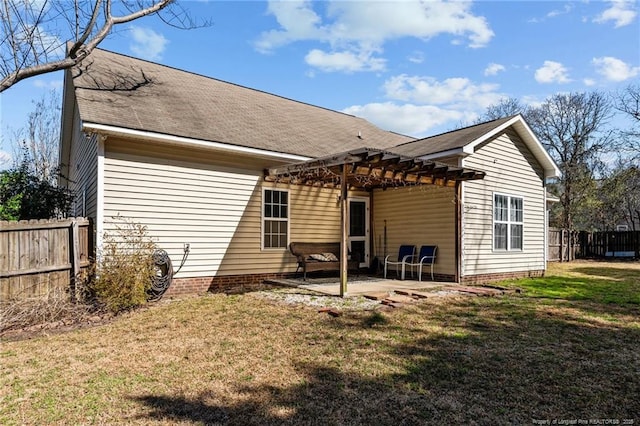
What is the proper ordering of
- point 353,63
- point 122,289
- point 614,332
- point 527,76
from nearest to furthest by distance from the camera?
point 614,332 < point 122,289 < point 527,76 < point 353,63

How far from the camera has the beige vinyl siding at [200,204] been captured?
773cm

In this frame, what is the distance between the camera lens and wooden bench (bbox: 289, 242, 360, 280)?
964 centimetres

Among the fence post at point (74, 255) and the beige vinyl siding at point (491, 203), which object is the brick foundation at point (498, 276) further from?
the fence post at point (74, 255)

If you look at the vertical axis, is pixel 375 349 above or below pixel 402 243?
below

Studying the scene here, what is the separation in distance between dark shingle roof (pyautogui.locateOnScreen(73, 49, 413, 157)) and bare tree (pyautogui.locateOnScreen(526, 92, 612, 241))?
17.0 meters

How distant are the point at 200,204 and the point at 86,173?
110 inches

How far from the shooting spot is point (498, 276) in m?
11.0

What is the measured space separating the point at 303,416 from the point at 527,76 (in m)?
12.4

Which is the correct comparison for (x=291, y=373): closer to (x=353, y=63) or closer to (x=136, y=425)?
(x=136, y=425)

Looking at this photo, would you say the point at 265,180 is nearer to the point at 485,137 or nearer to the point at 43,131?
the point at 485,137

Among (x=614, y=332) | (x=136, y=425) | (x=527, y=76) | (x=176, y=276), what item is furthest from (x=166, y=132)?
(x=527, y=76)

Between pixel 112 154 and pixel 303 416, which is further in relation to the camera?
pixel 112 154

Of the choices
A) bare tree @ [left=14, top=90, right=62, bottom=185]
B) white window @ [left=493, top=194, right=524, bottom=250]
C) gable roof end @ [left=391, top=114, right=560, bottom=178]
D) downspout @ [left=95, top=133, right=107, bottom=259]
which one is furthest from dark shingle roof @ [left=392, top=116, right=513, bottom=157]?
bare tree @ [left=14, top=90, right=62, bottom=185]

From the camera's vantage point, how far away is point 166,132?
25.8 feet
